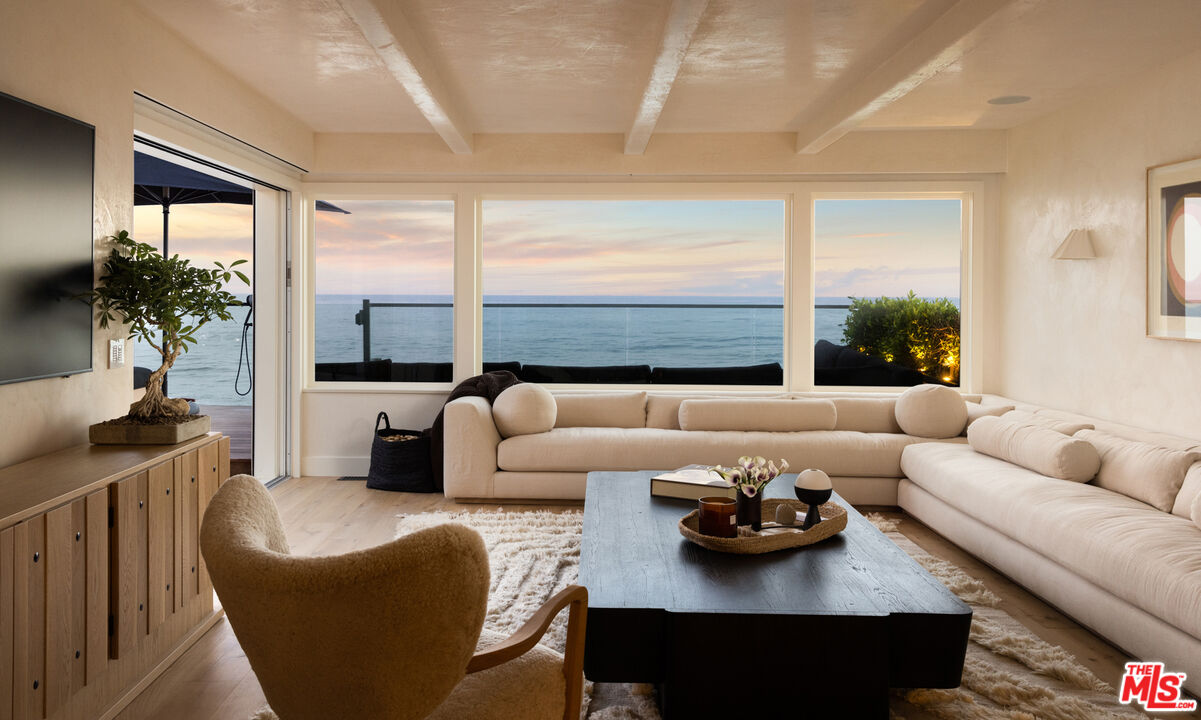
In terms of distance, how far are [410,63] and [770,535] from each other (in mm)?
2596

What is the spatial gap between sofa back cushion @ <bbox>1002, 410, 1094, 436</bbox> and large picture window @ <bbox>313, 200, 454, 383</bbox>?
12.8ft

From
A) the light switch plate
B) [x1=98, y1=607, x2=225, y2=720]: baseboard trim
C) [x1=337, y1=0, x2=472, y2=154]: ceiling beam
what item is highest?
[x1=337, y1=0, x2=472, y2=154]: ceiling beam

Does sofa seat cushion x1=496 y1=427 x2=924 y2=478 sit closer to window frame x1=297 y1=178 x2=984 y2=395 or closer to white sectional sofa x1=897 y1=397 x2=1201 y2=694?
white sectional sofa x1=897 y1=397 x2=1201 y2=694

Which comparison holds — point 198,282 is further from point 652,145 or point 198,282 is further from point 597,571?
point 652,145

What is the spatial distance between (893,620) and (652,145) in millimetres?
4306

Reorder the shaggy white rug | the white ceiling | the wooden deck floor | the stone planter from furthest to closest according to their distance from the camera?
the wooden deck floor, the white ceiling, the stone planter, the shaggy white rug

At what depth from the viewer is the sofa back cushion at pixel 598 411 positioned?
5.46 meters

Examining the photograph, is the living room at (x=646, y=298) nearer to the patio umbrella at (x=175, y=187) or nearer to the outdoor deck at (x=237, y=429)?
the outdoor deck at (x=237, y=429)

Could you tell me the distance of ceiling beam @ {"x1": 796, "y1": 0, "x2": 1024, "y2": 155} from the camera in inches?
125

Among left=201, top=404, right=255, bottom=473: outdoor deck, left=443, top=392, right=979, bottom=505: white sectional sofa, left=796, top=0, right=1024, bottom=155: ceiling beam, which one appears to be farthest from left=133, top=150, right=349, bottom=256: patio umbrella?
left=796, top=0, right=1024, bottom=155: ceiling beam

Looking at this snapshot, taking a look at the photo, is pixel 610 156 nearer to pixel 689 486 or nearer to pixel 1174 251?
pixel 689 486

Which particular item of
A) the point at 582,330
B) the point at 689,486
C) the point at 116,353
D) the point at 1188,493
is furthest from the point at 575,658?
the point at 582,330

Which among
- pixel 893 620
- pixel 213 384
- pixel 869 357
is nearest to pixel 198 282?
pixel 893 620

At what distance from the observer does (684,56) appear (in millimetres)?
3553
